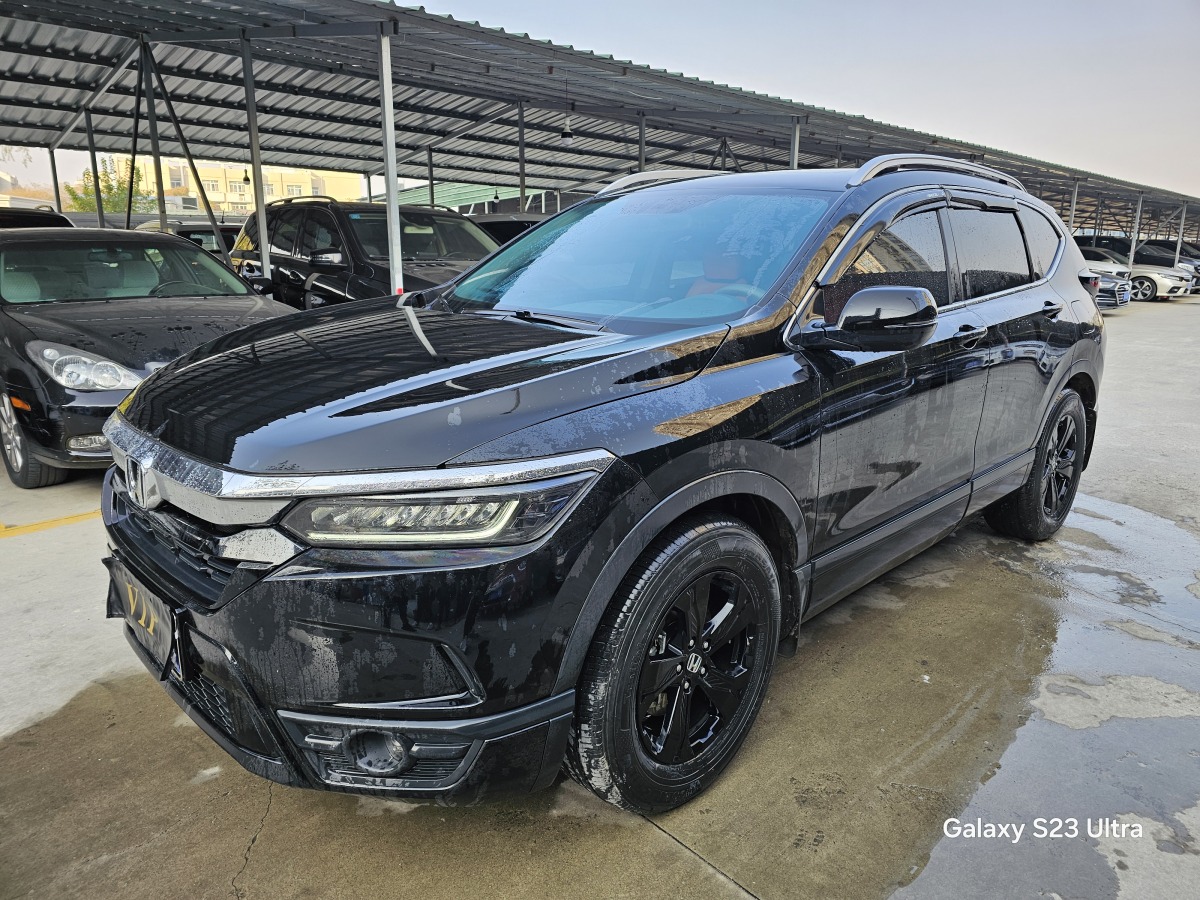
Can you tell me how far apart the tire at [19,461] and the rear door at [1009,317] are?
16.1 ft

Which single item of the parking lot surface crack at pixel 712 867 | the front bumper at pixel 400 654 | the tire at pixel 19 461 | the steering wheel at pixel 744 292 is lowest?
the parking lot surface crack at pixel 712 867

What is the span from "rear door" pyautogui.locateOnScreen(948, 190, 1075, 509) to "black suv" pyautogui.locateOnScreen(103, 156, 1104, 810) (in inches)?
4.3

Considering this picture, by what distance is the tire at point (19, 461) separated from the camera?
451cm

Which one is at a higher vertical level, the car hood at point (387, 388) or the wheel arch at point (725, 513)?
the car hood at point (387, 388)

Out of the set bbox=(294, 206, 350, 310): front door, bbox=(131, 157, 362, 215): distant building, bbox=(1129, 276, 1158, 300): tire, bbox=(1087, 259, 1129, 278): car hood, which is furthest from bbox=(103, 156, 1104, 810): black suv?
bbox=(131, 157, 362, 215): distant building

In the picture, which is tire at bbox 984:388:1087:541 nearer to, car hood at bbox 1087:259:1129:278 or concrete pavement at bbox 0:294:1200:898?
concrete pavement at bbox 0:294:1200:898

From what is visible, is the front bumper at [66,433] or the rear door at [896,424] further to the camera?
the front bumper at [66,433]

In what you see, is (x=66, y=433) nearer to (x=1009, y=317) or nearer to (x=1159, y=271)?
(x=1009, y=317)

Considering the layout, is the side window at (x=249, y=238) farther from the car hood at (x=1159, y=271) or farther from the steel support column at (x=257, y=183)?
the car hood at (x=1159, y=271)

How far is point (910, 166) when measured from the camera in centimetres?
290

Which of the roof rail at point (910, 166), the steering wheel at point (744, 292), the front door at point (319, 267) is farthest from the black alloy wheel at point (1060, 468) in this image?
the front door at point (319, 267)

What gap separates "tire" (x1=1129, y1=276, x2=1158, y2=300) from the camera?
21866 millimetres

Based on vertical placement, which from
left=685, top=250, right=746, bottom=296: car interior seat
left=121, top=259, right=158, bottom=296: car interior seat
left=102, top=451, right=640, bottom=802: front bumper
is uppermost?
left=685, top=250, right=746, bottom=296: car interior seat

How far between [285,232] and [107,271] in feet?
12.9
